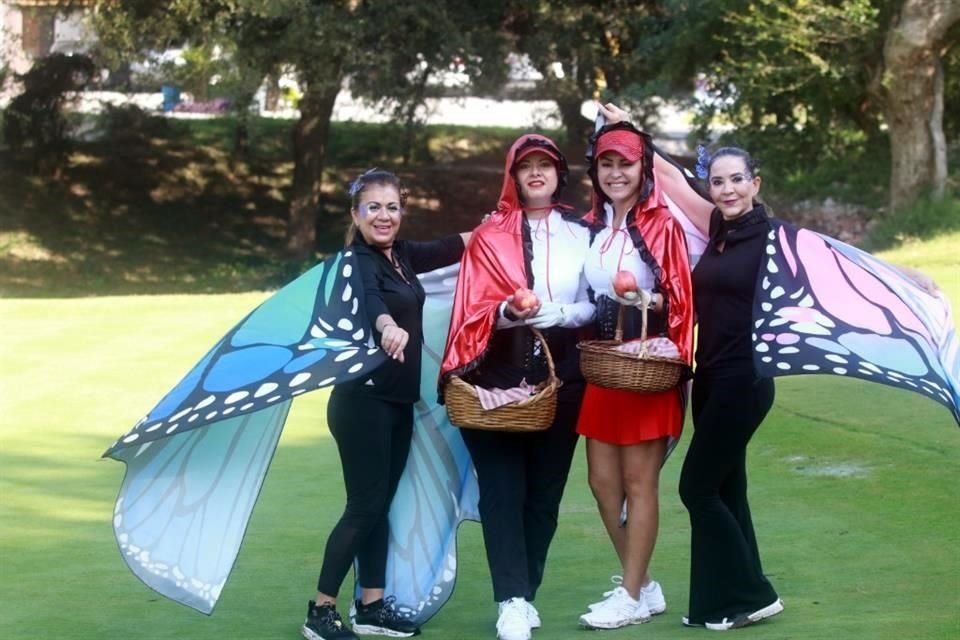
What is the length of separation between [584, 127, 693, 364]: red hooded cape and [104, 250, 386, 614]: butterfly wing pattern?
1.00 metres

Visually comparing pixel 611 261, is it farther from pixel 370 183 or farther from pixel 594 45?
pixel 594 45

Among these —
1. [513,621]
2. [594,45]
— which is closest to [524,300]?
[513,621]

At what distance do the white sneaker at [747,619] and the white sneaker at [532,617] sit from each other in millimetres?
603

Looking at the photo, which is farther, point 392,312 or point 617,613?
point 617,613

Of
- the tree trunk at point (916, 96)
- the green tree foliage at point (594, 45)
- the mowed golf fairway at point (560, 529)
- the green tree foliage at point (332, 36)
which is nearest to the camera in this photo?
the mowed golf fairway at point (560, 529)

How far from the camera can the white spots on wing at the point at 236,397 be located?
195 inches

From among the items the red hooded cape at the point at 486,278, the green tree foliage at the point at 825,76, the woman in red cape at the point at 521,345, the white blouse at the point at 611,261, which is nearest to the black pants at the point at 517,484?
the woman in red cape at the point at 521,345

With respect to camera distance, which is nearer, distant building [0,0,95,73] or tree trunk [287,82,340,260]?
distant building [0,0,95,73]

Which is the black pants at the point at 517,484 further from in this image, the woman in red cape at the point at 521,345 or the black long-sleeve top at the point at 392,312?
the black long-sleeve top at the point at 392,312

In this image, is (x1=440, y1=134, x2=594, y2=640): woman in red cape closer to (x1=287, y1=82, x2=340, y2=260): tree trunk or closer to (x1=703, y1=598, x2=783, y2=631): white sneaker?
(x1=703, y1=598, x2=783, y2=631): white sneaker

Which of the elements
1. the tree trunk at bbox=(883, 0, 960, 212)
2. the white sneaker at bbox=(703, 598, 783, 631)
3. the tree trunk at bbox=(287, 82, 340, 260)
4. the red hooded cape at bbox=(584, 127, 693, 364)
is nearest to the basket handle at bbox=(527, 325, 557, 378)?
the red hooded cape at bbox=(584, 127, 693, 364)

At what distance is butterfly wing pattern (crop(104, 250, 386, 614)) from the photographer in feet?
16.3

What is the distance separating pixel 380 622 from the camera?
5430 millimetres

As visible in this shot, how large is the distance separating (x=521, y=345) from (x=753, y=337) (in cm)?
81
